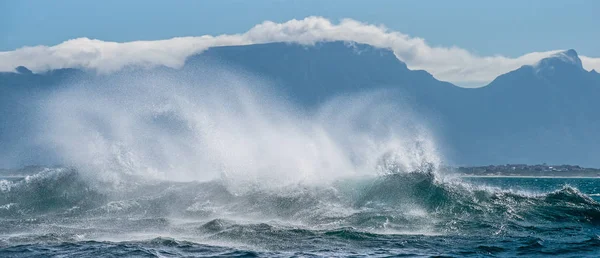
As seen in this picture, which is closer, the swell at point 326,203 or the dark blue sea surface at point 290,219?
the dark blue sea surface at point 290,219

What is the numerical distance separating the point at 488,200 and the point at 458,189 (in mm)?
1967

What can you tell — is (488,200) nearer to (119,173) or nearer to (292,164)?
(292,164)

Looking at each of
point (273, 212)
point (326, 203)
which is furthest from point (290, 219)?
point (326, 203)

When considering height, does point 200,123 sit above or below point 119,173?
above

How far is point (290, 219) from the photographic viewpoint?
32.0m

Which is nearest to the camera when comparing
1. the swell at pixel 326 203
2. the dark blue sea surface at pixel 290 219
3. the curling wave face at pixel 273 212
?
the dark blue sea surface at pixel 290 219

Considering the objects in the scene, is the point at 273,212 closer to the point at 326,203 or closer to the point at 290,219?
the point at 290,219

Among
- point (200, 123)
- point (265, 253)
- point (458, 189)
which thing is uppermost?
point (200, 123)

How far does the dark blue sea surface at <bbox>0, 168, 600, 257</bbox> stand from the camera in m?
24.0

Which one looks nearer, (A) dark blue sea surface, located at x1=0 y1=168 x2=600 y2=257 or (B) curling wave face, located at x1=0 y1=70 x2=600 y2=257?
(A) dark blue sea surface, located at x1=0 y1=168 x2=600 y2=257

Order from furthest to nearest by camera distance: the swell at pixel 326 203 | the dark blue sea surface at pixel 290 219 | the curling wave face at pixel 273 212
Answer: the swell at pixel 326 203 → the curling wave face at pixel 273 212 → the dark blue sea surface at pixel 290 219

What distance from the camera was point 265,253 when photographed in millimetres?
23047

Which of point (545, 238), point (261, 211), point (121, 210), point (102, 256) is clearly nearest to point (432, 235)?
point (545, 238)

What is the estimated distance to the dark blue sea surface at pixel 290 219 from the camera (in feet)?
78.6
